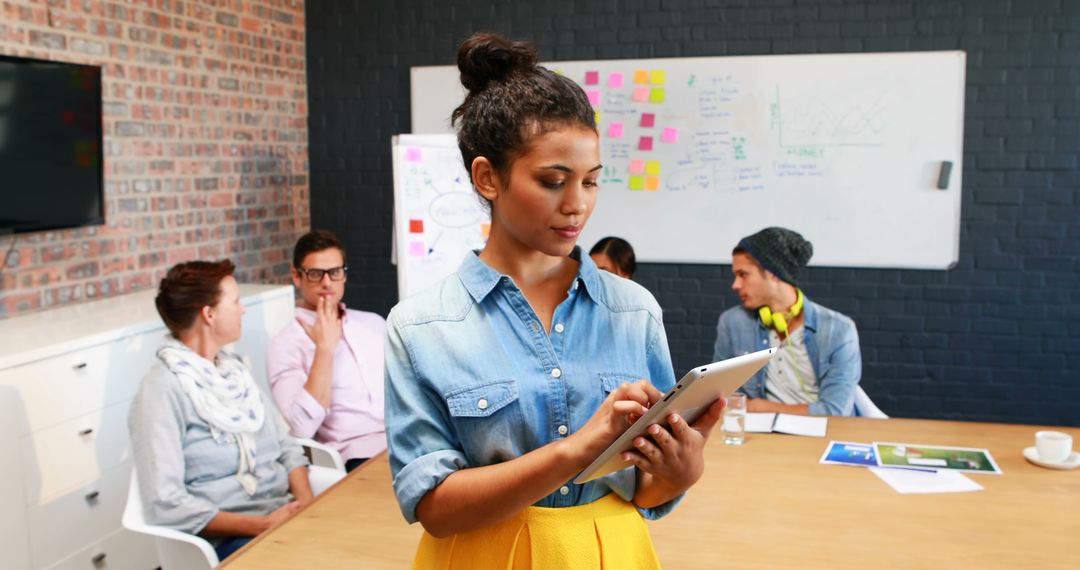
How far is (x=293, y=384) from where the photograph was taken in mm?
3438

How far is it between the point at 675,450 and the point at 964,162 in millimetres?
4312

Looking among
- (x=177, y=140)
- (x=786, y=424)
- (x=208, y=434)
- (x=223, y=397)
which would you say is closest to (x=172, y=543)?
(x=208, y=434)

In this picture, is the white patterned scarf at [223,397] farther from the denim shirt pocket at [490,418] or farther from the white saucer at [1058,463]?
the white saucer at [1058,463]

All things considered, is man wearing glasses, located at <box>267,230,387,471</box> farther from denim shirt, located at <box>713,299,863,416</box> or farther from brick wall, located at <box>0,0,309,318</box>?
denim shirt, located at <box>713,299,863,416</box>

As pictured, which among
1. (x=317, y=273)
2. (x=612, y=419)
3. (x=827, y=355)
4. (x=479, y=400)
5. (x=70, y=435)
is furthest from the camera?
(x=317, y=273)

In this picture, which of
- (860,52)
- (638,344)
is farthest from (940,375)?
(638,344)

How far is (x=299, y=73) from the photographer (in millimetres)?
5738

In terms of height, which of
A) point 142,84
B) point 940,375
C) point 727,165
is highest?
point 142,84

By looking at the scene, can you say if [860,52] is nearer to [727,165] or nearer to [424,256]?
[727,165]

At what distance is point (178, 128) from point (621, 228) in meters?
2.28

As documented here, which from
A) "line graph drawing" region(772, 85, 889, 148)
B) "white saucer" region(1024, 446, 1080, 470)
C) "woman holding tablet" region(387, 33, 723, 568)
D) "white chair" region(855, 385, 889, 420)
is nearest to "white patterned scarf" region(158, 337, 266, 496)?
"woman holding tablet" region(387, 33, 723, 568)

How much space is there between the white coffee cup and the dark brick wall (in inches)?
103

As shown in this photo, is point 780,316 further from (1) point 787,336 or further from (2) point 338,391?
(2) point 338,391

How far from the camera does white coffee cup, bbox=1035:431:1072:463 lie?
8.39 ft
